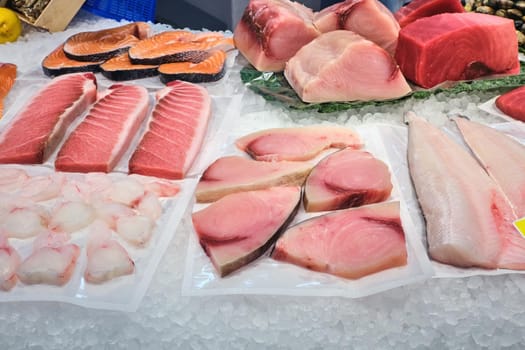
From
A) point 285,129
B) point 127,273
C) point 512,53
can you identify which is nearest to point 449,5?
point 512,53

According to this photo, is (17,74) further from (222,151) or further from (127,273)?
(127,273)

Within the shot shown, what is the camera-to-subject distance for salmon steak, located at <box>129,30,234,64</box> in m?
2.30

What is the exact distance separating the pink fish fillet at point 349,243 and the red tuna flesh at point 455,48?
786mm

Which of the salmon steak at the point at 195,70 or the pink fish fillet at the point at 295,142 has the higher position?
the pink fish fillet at the point at 295,142

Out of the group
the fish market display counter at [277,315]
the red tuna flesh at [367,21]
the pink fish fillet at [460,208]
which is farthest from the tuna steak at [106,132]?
the pink fish fillet at [460,208]

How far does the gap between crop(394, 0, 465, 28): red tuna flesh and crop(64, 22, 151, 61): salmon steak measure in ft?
4.09

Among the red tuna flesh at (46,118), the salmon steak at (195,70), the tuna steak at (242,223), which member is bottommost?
the salmon steak at (195,70)

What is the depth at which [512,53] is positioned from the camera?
6.47 ft

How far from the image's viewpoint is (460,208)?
1.33 meters

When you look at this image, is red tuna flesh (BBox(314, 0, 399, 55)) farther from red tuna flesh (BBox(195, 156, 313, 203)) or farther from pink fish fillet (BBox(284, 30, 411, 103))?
red tuna flesh (BBox(195, 156, 313, 203))

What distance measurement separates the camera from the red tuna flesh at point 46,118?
66.4 inches

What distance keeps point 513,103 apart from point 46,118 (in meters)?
1.63

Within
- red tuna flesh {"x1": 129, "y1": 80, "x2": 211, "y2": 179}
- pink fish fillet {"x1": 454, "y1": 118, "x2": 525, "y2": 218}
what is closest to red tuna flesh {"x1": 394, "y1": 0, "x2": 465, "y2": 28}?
pink fish fillet {"x1": 454, "y1": 118, "x2": 525, "y2": 218}

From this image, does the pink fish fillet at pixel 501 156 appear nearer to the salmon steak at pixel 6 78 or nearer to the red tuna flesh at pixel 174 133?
the red tuna flesh at pixel 174 133
